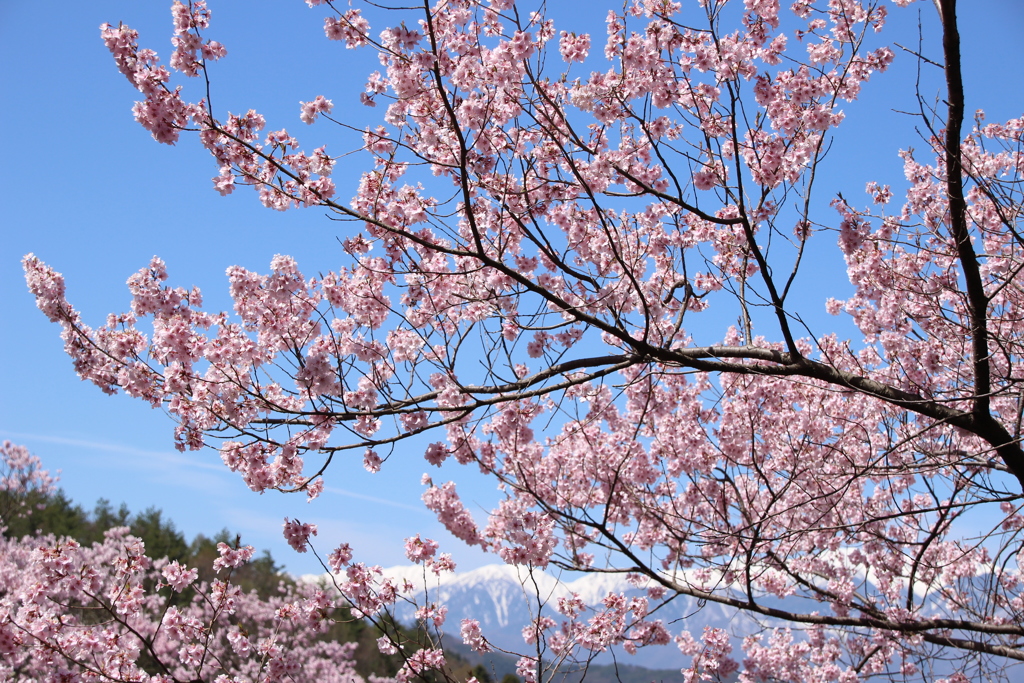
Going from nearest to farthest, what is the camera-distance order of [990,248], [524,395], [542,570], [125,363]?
[524,395] < [125,363] < [542,570] < [990,248]

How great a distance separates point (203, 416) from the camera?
406 centimetres

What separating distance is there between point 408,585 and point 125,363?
2.63 meters

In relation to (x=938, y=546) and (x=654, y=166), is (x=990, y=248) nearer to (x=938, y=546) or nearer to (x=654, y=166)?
(x=654, y=166)

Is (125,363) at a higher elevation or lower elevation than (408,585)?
higher

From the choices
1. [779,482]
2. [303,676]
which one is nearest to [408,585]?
[779,482]

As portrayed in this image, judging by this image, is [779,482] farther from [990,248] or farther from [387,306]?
[387,306]

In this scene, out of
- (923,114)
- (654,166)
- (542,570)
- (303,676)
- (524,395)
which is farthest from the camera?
(303,676)

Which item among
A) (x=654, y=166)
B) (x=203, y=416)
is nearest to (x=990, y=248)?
(x=654, y=166)

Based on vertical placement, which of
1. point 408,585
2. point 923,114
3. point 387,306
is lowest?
point 408,585

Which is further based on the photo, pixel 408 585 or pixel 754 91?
pixel 408 585

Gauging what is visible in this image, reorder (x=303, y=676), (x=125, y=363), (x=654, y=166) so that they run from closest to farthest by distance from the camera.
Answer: (x=125, y=363), (x=654, y=166), (x=303, y=676)

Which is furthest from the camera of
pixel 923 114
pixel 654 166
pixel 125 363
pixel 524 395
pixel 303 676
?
pixel 303 676

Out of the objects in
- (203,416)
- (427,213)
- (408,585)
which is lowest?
(408,585)

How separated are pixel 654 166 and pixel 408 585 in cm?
381
